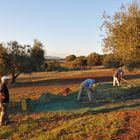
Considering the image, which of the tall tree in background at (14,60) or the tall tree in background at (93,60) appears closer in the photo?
the tall tree in background at (14,60)

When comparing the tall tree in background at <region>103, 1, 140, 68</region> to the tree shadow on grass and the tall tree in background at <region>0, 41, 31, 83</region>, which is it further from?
the tall tree in background at <region>0, 41, 31, 83</region>

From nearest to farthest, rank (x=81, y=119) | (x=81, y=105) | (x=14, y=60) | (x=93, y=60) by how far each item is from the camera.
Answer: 1. (x=81, y=119)
2. (x=81, y=105)
3. (x=14, y=60)
4. (x=93, y=60)

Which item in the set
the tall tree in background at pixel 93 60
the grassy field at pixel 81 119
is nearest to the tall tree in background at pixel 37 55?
the grassy field at pixel 81 119

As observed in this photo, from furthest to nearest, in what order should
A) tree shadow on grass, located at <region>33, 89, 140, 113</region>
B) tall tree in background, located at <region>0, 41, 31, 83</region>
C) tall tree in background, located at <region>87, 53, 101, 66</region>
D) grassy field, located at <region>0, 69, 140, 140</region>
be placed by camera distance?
tall tree in background, located at <region>87, 53, 101, 66</region>, tall tree in background, located at <region>0, 41, 31, 83</region>, tree shadow on grass, located at <region>33, 89, 140, 113</region>, grassy field, located at <region>0, 69, 140, 140</region>

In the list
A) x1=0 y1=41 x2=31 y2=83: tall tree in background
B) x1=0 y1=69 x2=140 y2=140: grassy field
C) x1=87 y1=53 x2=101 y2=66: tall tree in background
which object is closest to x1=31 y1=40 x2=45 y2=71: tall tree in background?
x1=0 y1=41 x2=31 y2=83: tall tree in background

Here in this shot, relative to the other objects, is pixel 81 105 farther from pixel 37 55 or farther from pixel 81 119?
pixel 37 55

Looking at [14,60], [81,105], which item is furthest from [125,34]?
[14,60]

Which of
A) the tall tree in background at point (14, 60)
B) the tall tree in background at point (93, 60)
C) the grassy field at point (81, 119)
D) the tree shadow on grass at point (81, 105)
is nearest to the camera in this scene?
the grassy field at point (81, 119)

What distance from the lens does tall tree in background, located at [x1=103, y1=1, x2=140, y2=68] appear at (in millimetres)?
21581

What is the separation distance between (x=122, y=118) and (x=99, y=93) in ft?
27.6

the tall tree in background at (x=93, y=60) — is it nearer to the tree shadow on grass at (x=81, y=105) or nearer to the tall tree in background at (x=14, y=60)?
the tall tree in background at (x=14, y=60)

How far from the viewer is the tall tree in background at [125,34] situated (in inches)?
850

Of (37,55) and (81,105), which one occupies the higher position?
(37,55)

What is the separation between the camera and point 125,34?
22.1m
